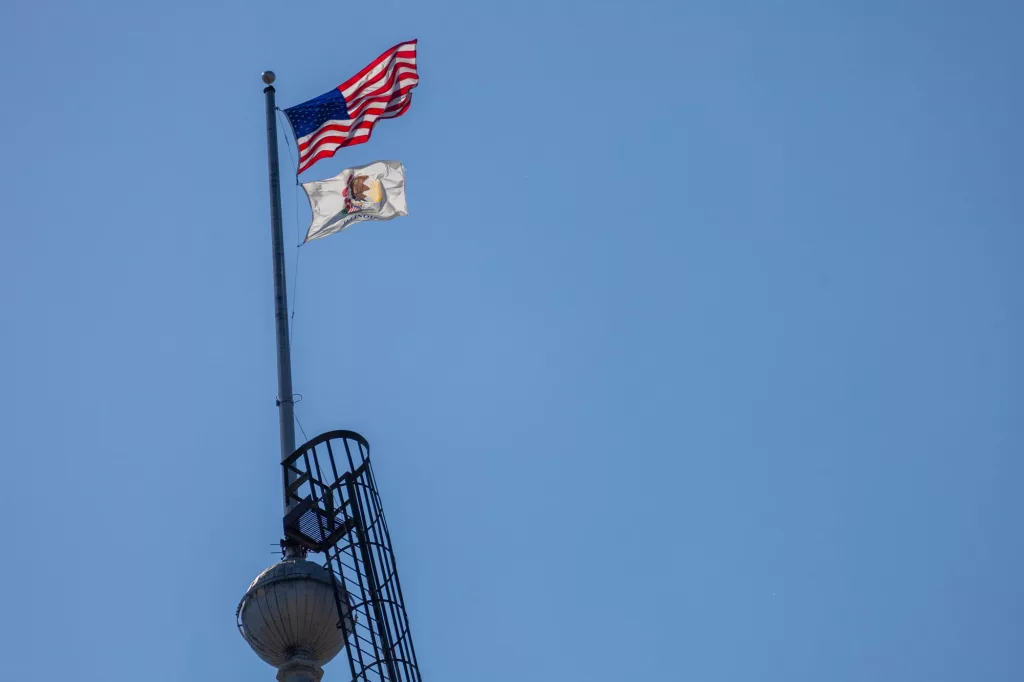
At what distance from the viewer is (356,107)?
33.8m

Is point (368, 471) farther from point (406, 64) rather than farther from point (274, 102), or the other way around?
point (406, 64)

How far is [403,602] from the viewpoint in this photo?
23.9 m

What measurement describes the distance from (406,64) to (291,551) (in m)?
13.8

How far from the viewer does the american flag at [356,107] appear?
33.2 m

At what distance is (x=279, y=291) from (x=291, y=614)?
21.0 ft

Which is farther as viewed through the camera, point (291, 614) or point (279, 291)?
point (279, 291)

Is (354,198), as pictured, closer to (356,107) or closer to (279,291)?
(356,107)

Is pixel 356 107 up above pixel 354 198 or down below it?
above

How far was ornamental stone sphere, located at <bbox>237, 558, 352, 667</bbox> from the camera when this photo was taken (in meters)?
23.6

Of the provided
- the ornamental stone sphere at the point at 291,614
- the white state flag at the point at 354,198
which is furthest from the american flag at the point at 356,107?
the ornamental stone sphere at the point at 291,614

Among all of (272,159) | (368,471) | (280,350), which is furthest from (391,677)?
(272,159)

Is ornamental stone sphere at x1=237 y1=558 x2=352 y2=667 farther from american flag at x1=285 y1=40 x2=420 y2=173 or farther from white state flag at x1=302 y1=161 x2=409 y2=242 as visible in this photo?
american flag at x1=285 y1=40 x2=420 y2=173

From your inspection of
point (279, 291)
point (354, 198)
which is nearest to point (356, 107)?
point (354, 198)

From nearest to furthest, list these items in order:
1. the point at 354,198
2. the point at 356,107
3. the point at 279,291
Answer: the point at 279,291
the point at 354,198
the point at 356,107
